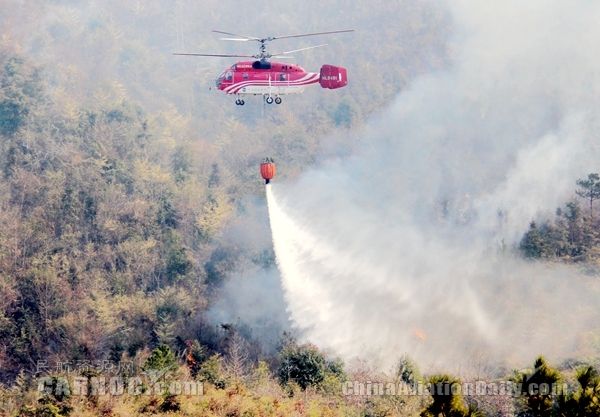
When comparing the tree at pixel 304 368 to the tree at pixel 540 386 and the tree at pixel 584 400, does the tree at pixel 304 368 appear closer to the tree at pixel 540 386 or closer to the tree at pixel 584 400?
the tree at pixel 540 386

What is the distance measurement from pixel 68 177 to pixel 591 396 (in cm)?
5632

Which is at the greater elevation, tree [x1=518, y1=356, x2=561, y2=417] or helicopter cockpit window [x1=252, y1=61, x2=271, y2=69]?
helicopter cockpit window [x1=252, y1=61, x2=271, y2=69]

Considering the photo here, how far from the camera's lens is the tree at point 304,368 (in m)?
49.7

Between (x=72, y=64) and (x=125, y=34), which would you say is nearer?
(x=72, y=64)

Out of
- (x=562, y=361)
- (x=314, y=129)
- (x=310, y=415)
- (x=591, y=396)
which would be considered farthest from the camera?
(x=314, y=129)

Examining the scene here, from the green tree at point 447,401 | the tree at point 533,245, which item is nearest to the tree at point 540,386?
the green tree at point 447,401

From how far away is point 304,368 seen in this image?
5003 cm

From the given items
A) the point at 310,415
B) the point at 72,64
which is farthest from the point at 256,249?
the point at 72,64

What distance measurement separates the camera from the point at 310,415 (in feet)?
126

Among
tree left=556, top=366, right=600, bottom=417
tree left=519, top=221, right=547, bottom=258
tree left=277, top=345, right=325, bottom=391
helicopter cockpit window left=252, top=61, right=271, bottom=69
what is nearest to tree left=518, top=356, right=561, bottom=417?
tree left=556, top=366, right=600, bottom=417

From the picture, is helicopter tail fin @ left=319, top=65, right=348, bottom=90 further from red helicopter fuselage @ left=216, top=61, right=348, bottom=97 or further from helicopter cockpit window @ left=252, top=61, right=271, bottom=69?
helicopter cockpit window @ left=252, top=61, right=271, bottom=69

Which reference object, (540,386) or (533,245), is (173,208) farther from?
(540,386)

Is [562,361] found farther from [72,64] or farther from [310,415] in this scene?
[72,64]

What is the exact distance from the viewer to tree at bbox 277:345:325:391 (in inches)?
1955
